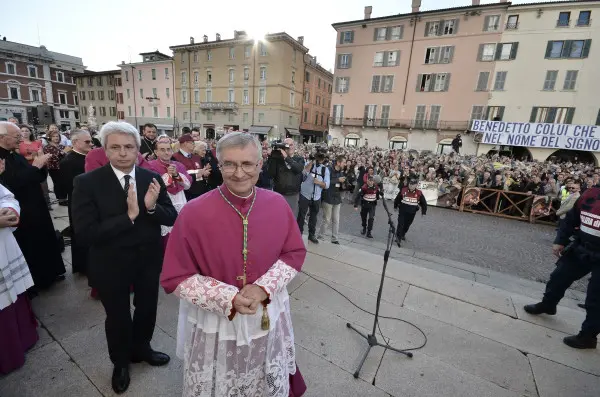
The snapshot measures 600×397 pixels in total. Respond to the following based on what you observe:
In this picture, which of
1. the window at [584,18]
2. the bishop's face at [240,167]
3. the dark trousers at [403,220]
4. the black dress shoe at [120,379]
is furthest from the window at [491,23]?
the black dress shoe at [120,379]

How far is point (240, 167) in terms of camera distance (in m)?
1.46

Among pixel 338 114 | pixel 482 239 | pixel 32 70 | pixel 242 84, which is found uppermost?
pixel 32 70

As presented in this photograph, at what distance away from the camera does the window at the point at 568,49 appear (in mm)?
21609

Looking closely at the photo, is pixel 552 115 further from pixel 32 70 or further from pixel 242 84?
pixel 32 70

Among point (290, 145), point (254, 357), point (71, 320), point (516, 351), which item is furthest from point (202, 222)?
point (290, 145)

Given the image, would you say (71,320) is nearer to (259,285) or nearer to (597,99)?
(259,285)

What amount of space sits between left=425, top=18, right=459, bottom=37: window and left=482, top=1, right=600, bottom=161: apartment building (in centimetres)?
358

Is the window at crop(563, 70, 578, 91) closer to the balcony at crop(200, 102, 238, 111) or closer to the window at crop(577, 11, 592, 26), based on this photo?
the window at crop(577, 11, 592, 26)

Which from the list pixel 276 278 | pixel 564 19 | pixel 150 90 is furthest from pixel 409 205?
pixel 150 90

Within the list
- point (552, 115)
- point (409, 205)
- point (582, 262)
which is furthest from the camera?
point (552, 115)

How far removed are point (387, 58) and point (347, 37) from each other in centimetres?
538

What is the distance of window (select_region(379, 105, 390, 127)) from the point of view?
28.6 meters

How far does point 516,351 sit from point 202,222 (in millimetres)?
3418

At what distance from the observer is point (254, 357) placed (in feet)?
5.22
